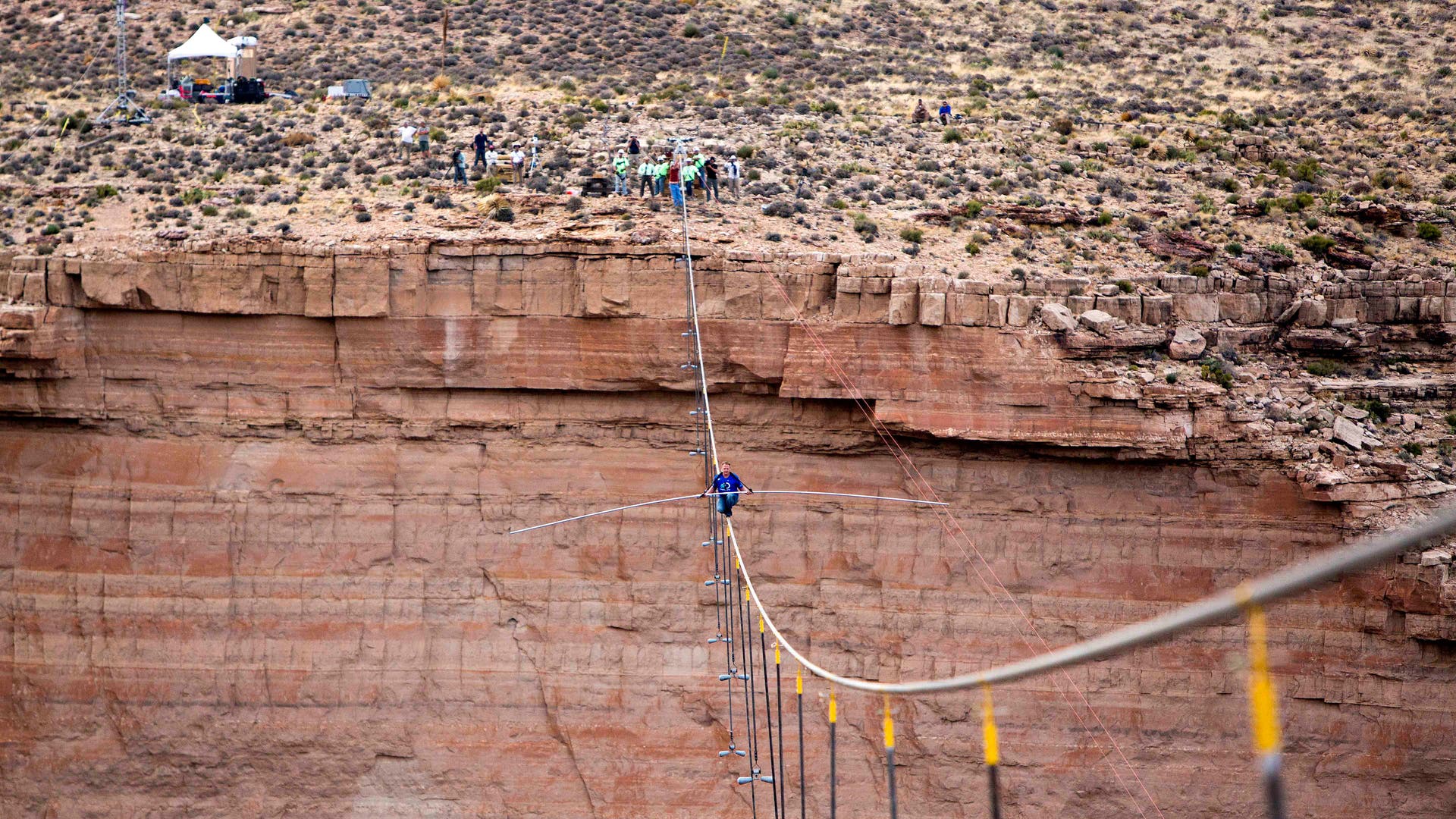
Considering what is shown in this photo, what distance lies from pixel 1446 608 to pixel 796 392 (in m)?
10.2

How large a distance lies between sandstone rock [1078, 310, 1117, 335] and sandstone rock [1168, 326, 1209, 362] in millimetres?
1016

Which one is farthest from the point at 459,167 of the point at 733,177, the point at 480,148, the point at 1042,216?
the point at 1042,216

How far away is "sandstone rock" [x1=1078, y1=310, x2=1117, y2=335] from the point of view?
74.6 ft

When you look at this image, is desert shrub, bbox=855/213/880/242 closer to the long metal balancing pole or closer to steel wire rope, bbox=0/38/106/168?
the long metal balancing pole

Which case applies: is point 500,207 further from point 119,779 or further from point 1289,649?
point 1289,649

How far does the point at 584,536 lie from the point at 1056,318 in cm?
830

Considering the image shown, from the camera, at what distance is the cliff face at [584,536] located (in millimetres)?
22828

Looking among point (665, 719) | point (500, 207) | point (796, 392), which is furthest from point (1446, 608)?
point (500, 207)

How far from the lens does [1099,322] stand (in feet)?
74.5

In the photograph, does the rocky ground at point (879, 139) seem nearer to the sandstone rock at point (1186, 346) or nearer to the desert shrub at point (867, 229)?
the desert shrub at point (867, 229)

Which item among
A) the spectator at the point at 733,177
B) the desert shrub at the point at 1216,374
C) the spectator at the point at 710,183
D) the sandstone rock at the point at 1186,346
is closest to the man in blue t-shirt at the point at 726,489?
the spectator at the point at 710,183

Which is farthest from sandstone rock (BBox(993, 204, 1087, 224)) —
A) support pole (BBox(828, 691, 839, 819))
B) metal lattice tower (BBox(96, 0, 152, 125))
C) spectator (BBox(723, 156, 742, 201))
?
metal lattice tower (BBox(96, 0, 152, 125))

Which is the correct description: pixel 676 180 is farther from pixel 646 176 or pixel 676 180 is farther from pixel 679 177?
pixel 646 176

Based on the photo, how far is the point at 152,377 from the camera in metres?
23.8
